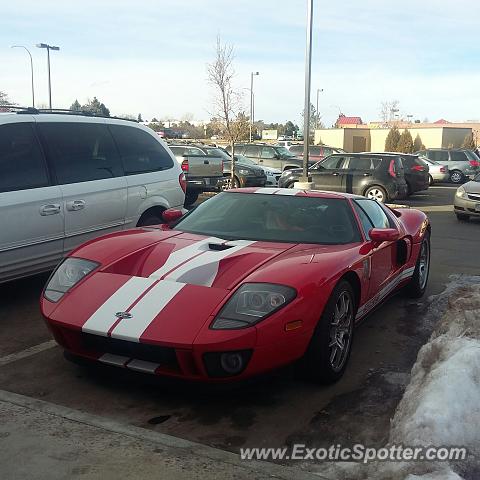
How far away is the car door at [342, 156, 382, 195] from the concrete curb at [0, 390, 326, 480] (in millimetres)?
13658

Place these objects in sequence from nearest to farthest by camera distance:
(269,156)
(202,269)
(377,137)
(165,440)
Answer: (165,440) → (202,269) → (269,156) → (377,137)

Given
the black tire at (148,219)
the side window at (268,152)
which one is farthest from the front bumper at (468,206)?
the side window at (268,152)

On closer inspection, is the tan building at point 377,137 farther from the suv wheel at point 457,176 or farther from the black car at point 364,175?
the black car at point 364,175

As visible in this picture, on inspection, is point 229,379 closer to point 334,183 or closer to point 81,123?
point 81,123

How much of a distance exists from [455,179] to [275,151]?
923 cm

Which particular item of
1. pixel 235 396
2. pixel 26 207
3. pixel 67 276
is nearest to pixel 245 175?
pixel 26 207

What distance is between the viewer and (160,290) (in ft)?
11.8

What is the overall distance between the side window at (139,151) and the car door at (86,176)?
138 mm

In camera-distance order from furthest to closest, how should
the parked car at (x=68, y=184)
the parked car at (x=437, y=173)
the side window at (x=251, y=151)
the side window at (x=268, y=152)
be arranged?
the parked car at (x=437, y=173) < the side window at (x=251, y=151) < the side window at (x=268, y=152) < the parked car at (x=68, y=184)

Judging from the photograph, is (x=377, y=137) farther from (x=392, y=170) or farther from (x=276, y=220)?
(x=276, y=220)

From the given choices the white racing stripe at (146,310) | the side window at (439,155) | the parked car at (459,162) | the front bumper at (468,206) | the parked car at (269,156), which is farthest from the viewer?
the side window at (439,155)

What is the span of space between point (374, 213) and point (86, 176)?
292 centimetres

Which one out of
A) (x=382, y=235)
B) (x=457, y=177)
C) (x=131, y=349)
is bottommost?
(x=457, y=177)

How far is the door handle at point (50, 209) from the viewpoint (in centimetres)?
536
